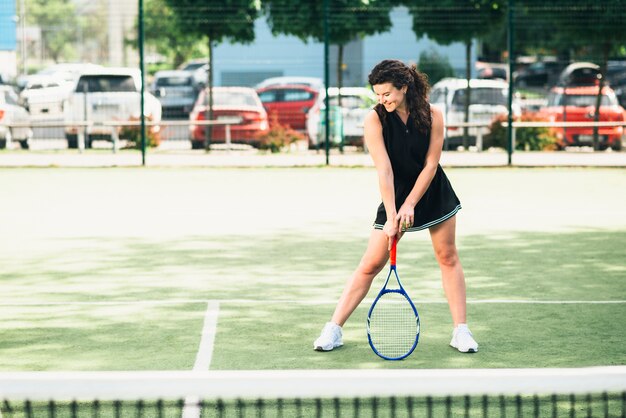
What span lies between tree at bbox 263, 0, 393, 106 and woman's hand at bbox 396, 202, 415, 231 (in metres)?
15.4

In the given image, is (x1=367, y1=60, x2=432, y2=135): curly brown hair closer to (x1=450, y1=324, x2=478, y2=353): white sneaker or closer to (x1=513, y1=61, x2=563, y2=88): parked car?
(x1=450, y1=324, x2=478, y2=353): white sneaker

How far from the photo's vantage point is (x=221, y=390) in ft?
12.0

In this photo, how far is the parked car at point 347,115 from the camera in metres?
21.9

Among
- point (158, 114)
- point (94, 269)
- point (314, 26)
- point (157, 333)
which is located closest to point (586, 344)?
point (157, 333)

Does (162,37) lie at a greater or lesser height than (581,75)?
greater

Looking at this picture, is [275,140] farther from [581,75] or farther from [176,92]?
[176,92]

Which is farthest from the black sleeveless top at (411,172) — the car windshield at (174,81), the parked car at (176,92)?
the car windshield at (174,81)

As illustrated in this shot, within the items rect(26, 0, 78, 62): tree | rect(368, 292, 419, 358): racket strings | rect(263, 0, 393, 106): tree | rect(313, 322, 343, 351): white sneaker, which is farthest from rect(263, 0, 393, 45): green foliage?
rect(26, 0, 78, 62): tree

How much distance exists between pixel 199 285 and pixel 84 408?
11.7 ft

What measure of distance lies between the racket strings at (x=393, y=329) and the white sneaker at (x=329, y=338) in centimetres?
20

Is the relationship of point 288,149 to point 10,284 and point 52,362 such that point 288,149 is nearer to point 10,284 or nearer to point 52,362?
point 10,284

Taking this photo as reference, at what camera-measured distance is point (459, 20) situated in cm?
2217

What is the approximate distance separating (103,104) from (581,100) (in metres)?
9.39

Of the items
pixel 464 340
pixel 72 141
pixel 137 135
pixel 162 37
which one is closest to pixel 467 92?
pixel 137 135
